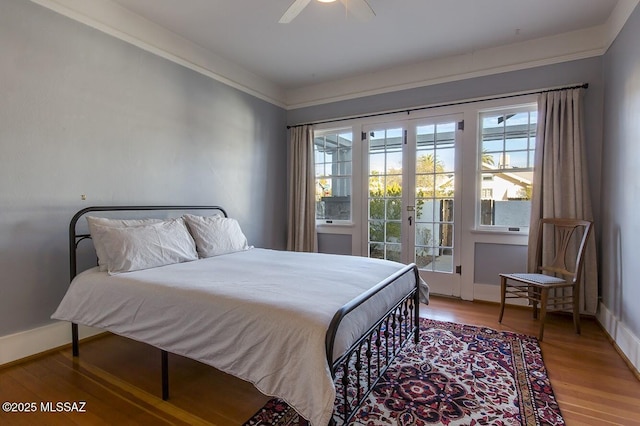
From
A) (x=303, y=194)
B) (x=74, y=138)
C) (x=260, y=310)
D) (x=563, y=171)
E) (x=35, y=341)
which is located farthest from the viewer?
(x=303, y=194)

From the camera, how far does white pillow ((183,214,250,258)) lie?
298 cm

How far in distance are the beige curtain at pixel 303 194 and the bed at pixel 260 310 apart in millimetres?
1795

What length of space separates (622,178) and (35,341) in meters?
4.60

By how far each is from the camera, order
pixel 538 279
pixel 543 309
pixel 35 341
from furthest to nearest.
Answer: pixel 538 279 < pixel 543 309 < pixel 35 341

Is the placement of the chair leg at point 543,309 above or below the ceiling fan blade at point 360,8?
below

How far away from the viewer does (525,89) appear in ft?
11.4

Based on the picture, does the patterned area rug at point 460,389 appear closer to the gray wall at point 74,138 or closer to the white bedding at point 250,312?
the white bedding at point 250,312

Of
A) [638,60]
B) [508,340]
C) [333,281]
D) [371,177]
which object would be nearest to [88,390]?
[333,281]

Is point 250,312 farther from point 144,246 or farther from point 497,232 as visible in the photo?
point 497,232

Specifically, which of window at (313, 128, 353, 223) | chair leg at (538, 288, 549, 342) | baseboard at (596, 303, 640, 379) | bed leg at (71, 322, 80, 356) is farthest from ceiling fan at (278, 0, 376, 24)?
baseboard at (596, 303, 640, 379)

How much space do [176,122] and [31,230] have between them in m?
1.55

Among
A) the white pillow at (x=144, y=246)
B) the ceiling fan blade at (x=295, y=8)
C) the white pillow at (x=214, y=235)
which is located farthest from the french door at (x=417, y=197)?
the white pillow at (x=144, y=246)

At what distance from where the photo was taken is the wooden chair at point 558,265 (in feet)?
9.38

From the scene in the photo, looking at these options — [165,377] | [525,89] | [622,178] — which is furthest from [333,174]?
[165,377]
